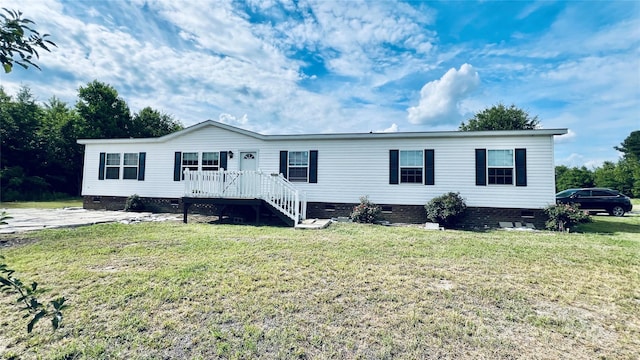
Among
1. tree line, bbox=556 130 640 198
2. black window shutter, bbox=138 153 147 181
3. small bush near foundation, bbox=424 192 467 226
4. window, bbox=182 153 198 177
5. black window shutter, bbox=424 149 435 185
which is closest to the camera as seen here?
small bush near foundation, bbox=424 192 467 226

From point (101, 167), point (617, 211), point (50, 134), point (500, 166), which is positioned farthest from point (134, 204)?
point (617, 211)

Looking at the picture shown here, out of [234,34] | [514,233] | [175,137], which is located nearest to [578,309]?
[514,233]

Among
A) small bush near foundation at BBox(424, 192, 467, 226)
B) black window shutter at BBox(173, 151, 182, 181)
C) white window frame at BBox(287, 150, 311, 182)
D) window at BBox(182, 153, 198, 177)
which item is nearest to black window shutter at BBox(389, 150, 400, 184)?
small bush near foundation at BBox(424, 192, 467, 226)

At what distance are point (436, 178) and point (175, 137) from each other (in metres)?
11.0

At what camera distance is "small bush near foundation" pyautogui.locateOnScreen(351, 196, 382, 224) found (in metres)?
10.2

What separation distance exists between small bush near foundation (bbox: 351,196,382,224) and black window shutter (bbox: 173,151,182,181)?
774 centimetres

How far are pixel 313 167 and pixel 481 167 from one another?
6.08 metres

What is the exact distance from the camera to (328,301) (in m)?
3.44

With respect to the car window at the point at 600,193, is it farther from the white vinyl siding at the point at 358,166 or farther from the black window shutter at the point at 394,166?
the black window shutter at the point at 394,166

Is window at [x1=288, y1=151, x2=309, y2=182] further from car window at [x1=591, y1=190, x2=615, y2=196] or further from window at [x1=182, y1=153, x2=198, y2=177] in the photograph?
car window at [x1=591, y1=190, x2=615, y2=196]

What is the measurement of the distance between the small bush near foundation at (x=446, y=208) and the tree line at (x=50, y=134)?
969 inches

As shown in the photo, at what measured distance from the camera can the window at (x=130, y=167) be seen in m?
13.2

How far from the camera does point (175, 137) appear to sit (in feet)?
41.6

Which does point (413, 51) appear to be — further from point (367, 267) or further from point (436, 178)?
point (367, 267)
